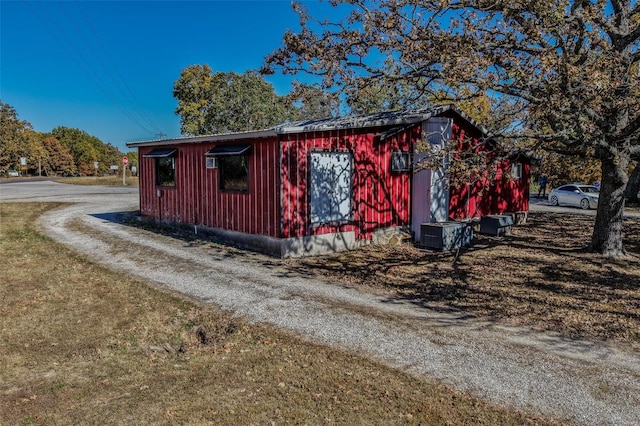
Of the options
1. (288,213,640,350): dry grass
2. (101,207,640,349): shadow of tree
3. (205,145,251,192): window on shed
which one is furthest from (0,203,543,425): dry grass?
(205,145,251,192): window on shed

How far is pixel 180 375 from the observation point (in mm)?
4281

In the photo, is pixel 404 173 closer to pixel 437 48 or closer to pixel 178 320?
pixel 437 48

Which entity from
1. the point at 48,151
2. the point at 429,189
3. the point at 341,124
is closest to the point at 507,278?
the point at 429,189

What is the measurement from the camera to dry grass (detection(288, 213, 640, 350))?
19.3 ft

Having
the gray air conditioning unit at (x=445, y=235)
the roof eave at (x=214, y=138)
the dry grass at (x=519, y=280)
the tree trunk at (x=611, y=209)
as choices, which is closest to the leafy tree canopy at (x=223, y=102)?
the roof eave at (x=214, y=138)

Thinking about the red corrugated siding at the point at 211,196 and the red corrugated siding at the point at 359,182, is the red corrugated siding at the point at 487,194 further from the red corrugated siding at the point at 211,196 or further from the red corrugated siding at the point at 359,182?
the red corrugated siding at the point at 211,196

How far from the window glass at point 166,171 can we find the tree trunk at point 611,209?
39.1 ft

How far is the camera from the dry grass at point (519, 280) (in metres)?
5.89

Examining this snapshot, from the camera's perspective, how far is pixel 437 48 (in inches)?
335

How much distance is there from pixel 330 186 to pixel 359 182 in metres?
0.95

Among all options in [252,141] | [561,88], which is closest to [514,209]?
[561,88]

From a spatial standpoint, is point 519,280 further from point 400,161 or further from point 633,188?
point 633,188

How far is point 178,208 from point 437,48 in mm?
9134

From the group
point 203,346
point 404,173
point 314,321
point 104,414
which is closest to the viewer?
point 104,414
